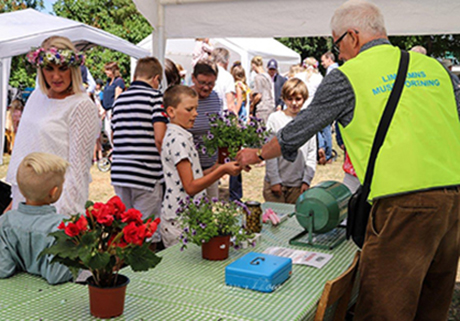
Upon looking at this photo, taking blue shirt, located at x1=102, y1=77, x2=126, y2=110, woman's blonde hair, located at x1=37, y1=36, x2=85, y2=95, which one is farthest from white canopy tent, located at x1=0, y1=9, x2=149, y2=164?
woman's blonde hair, located at x1=37, y1=36, x2=85, y2=95

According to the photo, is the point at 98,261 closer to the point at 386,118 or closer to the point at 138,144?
the point at 386,118

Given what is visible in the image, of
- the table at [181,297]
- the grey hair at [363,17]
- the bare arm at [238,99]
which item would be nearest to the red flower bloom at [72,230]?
the table at [181,297]

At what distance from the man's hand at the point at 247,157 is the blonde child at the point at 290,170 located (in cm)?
118

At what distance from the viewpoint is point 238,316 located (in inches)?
68.6

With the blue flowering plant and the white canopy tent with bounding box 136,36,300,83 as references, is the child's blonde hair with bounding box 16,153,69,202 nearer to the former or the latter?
the blue flowering plant

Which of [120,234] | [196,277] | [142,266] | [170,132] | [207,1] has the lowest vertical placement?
[196,277]

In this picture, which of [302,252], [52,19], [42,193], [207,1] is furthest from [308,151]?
[52,19]

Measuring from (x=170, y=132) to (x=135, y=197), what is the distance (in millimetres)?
763

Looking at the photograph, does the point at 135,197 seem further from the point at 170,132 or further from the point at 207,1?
the point at 207,1

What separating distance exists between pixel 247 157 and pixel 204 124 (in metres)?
1.34

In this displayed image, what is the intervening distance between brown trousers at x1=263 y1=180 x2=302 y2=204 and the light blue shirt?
7.69ft

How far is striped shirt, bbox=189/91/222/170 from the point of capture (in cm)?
410

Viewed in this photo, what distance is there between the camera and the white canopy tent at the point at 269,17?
12.5 ft

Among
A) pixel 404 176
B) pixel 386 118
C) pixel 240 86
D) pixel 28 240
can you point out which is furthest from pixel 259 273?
pixel 240 86
